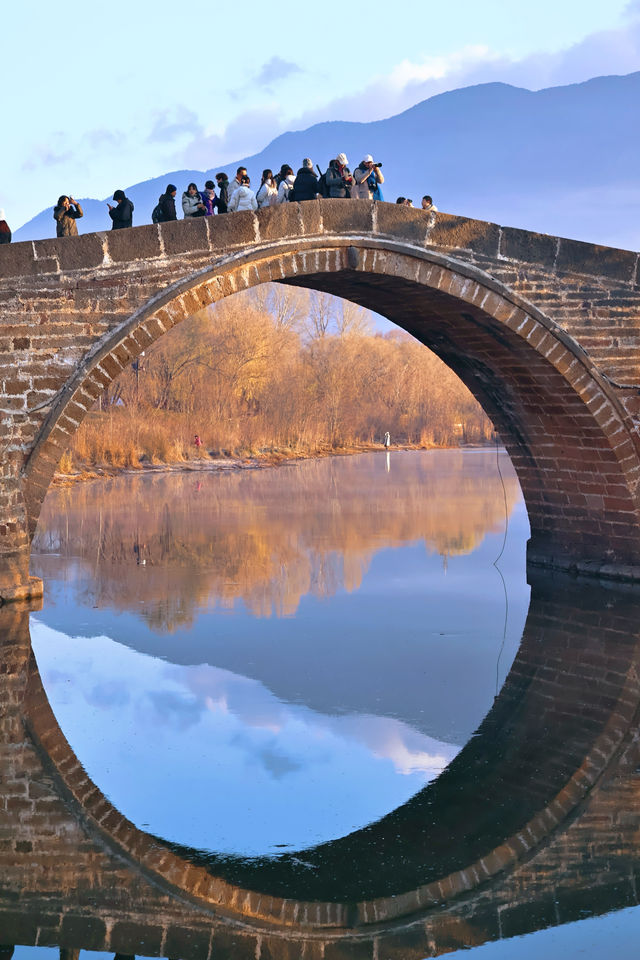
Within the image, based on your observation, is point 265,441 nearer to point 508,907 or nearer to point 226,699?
point 226,699

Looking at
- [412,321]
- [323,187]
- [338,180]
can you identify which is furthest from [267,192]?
[412,321]

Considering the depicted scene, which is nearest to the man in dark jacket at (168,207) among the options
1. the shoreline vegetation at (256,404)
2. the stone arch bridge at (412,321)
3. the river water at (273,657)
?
the stone arch bridge at (412,321)

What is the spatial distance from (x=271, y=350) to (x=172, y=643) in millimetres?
27308

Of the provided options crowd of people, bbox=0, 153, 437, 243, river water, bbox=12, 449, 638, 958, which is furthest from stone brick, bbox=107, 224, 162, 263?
river water, bbox=12, 449, 638, 958

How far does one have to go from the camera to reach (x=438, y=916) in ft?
16.1

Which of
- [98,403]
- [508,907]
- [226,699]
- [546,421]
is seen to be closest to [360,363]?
[98,403]

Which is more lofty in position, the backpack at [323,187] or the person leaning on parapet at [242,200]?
the backpack at [323,187]

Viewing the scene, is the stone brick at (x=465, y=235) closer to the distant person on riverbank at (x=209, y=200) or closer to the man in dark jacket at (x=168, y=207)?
the distant person on riverbank at (x=209, y=200)

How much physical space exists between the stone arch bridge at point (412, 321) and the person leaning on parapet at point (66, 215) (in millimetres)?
1314

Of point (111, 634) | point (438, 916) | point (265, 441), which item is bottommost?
point (438, 916)

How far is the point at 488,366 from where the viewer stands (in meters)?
13.1

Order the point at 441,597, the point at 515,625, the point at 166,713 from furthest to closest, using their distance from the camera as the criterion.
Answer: the point at 441,597 < the point at 515,625 < the point at 166,713

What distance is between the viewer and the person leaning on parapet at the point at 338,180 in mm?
12070

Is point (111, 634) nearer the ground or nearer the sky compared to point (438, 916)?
nearer the sky
